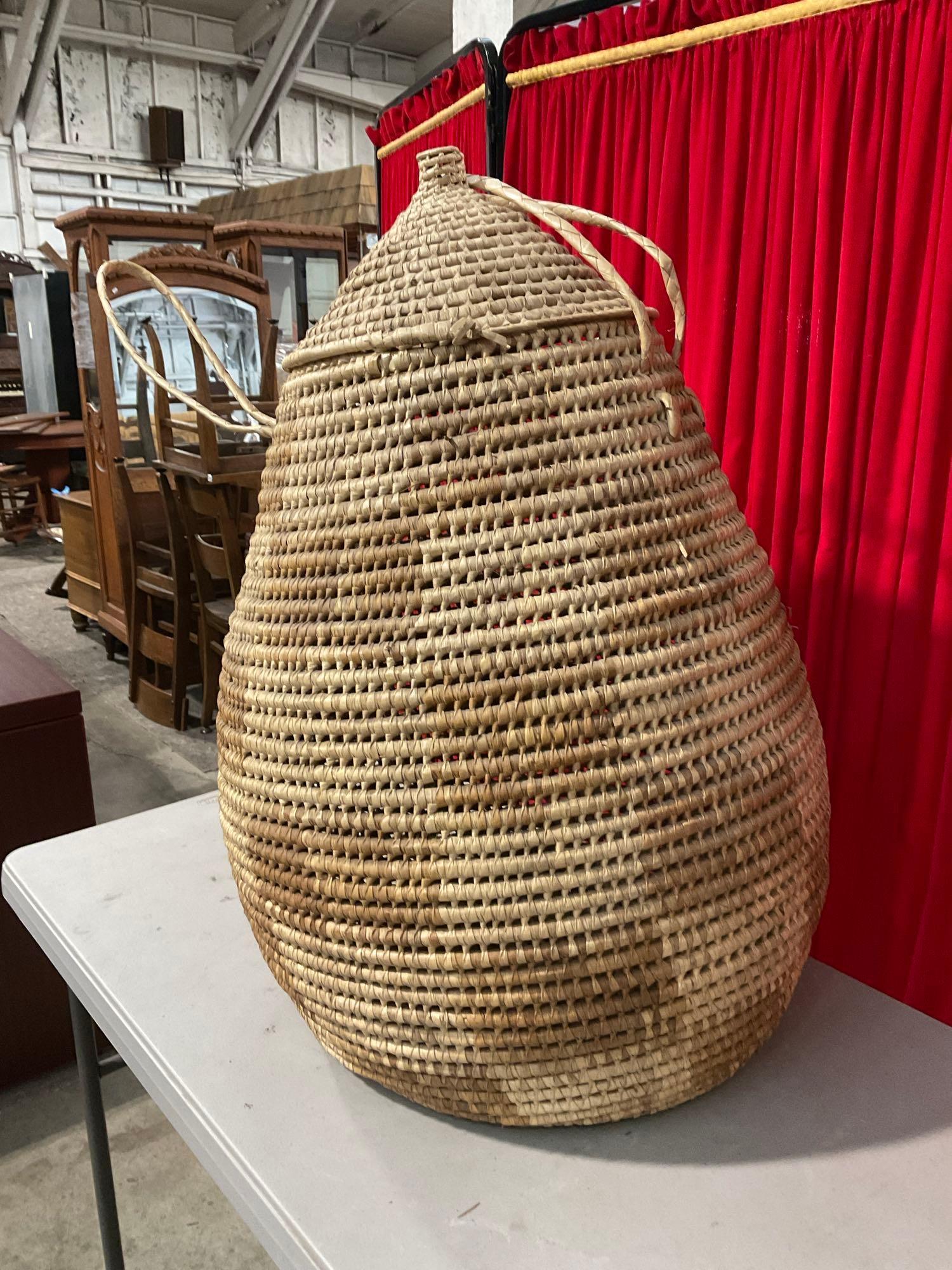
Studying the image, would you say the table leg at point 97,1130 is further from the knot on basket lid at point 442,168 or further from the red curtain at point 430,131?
the red curtain at point 430,131

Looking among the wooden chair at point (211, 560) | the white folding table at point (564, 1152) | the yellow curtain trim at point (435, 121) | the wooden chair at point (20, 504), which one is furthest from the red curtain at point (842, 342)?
the wooden chair at point (20, 504)

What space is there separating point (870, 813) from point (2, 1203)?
1.47 m

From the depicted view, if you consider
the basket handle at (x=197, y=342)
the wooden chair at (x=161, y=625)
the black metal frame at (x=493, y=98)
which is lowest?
the wooden chair at (x=161, y=625)

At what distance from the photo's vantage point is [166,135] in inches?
342

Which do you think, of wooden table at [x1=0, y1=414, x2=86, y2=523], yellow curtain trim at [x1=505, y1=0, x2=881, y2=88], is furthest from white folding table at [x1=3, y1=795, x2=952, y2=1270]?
wooden table at [x1=0, y1=414, x2=86, y2=523]

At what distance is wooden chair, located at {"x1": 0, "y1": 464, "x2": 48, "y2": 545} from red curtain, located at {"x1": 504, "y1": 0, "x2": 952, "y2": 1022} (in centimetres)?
652

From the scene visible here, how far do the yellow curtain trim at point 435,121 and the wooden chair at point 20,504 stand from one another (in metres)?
5.97

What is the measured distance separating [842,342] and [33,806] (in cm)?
149

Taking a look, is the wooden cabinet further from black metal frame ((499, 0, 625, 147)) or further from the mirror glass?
the mirror glass

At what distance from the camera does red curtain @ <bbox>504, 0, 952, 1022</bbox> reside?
904 millimetres

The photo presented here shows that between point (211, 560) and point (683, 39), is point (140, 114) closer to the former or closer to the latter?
point (211, 560)

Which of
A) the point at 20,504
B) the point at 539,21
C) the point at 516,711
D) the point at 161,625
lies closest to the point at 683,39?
the point at 539,21

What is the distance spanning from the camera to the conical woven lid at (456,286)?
0.57m

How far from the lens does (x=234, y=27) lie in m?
9.02
